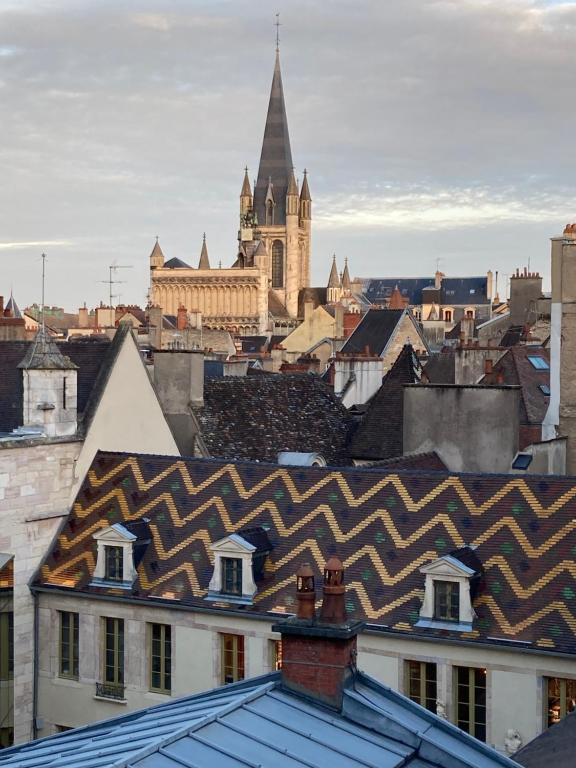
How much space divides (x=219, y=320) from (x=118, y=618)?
5489 inches

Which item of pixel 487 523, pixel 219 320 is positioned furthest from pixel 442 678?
pixel 219 320

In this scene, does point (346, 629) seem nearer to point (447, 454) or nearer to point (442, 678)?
point (442, 678)

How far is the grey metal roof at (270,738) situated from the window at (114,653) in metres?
8.48

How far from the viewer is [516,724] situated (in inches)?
688

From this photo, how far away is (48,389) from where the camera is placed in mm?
22766

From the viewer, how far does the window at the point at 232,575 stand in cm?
2000

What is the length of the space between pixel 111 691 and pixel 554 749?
402 inches

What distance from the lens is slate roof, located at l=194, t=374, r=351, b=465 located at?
31.8 m

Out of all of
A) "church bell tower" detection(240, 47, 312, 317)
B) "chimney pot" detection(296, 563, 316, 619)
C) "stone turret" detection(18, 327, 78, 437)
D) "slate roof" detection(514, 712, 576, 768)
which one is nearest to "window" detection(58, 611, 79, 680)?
"stone turret" detection(18, 327, 78, 437)

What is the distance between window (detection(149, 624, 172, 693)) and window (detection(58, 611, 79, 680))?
1.67 m

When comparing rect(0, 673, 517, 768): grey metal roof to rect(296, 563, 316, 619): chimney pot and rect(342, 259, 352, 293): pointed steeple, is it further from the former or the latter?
rect(342, 259, 352, 293): pointed steeple

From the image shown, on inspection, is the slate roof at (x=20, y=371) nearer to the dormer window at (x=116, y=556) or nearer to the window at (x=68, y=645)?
the dormer window at (x=116, y=556)

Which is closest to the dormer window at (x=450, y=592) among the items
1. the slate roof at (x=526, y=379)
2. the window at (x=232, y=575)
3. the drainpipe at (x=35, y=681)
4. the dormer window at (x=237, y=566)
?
the dormer window at (x=237, y=566)

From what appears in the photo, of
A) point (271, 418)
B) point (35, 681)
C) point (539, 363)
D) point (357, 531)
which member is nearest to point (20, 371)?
point (35, 681)
